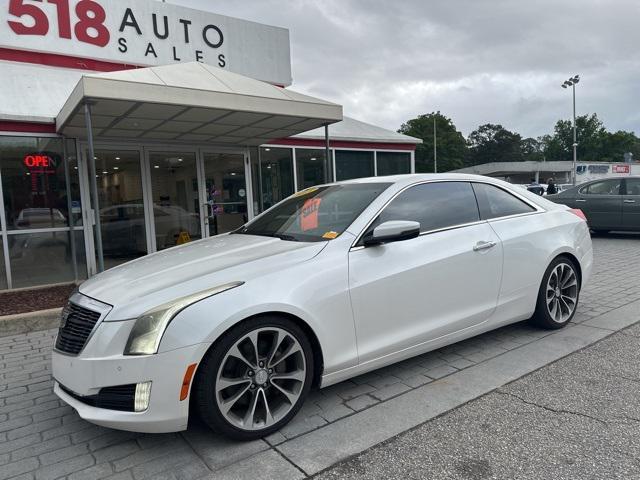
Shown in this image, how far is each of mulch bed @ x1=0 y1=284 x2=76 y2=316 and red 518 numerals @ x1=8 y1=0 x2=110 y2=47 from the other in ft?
16.6

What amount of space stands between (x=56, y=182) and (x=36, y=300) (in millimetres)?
2517

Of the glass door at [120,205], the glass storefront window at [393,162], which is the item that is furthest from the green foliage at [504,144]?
Answer: the glass door at [120,205]

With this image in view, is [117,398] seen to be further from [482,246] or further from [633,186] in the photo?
[633,186]

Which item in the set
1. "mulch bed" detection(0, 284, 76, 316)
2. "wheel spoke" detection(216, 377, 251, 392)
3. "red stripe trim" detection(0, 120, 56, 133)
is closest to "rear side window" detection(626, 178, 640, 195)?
"wheel spoke" detection(216, 377, 251, 392)

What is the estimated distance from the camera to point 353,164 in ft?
39.8

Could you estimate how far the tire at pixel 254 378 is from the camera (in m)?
2.61

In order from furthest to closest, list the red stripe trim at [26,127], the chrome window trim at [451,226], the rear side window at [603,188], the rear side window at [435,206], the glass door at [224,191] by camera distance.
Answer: the rear side window at [603,188] → the glass door at [224,191] → the red stripe trim at [26,127] → the rear side window at [435,206] → the chrome window trim at [451,226]

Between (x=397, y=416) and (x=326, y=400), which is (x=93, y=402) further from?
(x=397, y=416)

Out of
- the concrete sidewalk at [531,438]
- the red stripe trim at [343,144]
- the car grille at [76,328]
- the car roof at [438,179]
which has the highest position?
the red stripe trim at [343,144]

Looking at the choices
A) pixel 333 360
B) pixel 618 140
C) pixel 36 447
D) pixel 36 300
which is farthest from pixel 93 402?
pixel 618 140

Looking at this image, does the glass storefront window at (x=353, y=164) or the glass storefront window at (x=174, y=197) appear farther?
the glass storefront window at (x=353, y=164)

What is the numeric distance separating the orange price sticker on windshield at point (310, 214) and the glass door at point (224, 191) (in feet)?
20.2

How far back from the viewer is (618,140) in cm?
9038

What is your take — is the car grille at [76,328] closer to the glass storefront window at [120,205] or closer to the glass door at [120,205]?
the glass door at [120,205]
